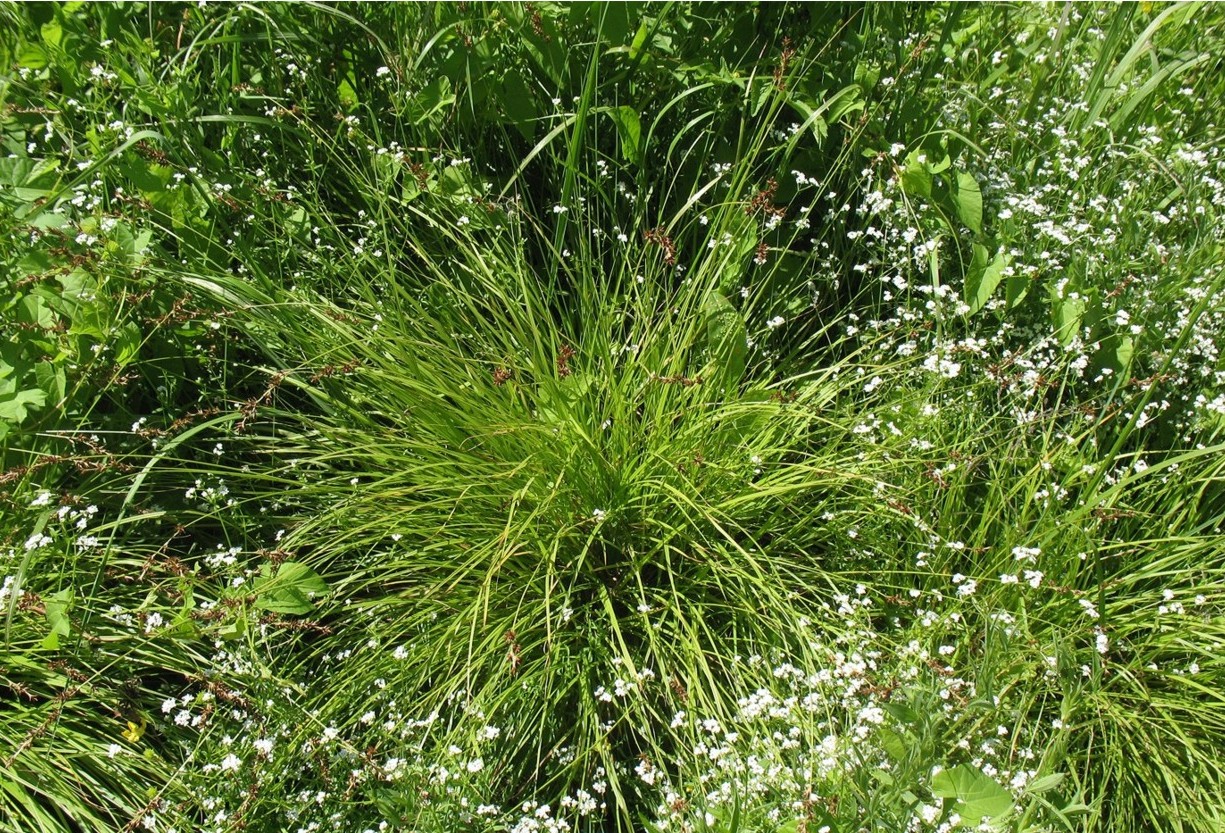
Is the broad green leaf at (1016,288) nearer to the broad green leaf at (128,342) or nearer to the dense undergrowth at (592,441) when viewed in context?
the dense undergrowth at (592,441)

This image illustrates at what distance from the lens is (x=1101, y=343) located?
2744 mm

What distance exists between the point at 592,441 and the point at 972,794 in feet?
3.69

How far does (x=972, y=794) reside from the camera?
1.74 meters

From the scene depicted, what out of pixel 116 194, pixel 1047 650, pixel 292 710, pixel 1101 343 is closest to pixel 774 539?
pixel 1047 650

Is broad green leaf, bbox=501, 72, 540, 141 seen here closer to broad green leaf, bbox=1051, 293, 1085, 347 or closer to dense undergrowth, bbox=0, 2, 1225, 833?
dense undergrowth, bbox=0, 2, 1225, 833

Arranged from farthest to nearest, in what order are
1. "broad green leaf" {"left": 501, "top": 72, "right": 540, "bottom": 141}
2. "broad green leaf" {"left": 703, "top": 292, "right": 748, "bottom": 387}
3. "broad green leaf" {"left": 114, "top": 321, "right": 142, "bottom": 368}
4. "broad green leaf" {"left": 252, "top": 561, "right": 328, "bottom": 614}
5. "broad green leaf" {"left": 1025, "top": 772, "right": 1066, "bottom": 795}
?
"broad green leaf" {"left": 501, "top": 72, "right": 540, "bottom": 141}
"broad green leaf" {"left": 703, "top": 292, "right": 748, "bottom": 387}
"broad green leaf" {"left": 114, "top": 321, "right": 142, "bottom": 368}
"broad green leaf" {"left": 252, "top": 561, "right": 328, "bottom": 614}
"broad green leaf" {"left": 1025, "top": 772, "right": 1066, "bottom": 795}

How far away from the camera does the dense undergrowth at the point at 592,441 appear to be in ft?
7.10

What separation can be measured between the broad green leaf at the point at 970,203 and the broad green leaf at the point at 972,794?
5.08ft

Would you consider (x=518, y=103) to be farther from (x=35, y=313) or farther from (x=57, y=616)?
(x=57, y=616)

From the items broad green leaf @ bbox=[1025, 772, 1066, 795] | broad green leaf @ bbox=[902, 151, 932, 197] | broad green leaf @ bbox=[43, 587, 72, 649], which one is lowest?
broad green leaf @ bbox=[43, 587, 72, 649]

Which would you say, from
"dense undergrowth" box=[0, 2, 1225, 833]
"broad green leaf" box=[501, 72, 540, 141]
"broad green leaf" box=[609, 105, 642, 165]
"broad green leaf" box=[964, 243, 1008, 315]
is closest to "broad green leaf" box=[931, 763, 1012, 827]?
"dense undergrowth" box=[0, 2, 1225, 833]

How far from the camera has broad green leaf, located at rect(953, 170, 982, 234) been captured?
2.74 metres

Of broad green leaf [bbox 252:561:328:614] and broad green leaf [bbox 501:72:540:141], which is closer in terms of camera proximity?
broad green leaf [bbox 252:561:328:614]

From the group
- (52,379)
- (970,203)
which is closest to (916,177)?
(970,203)
